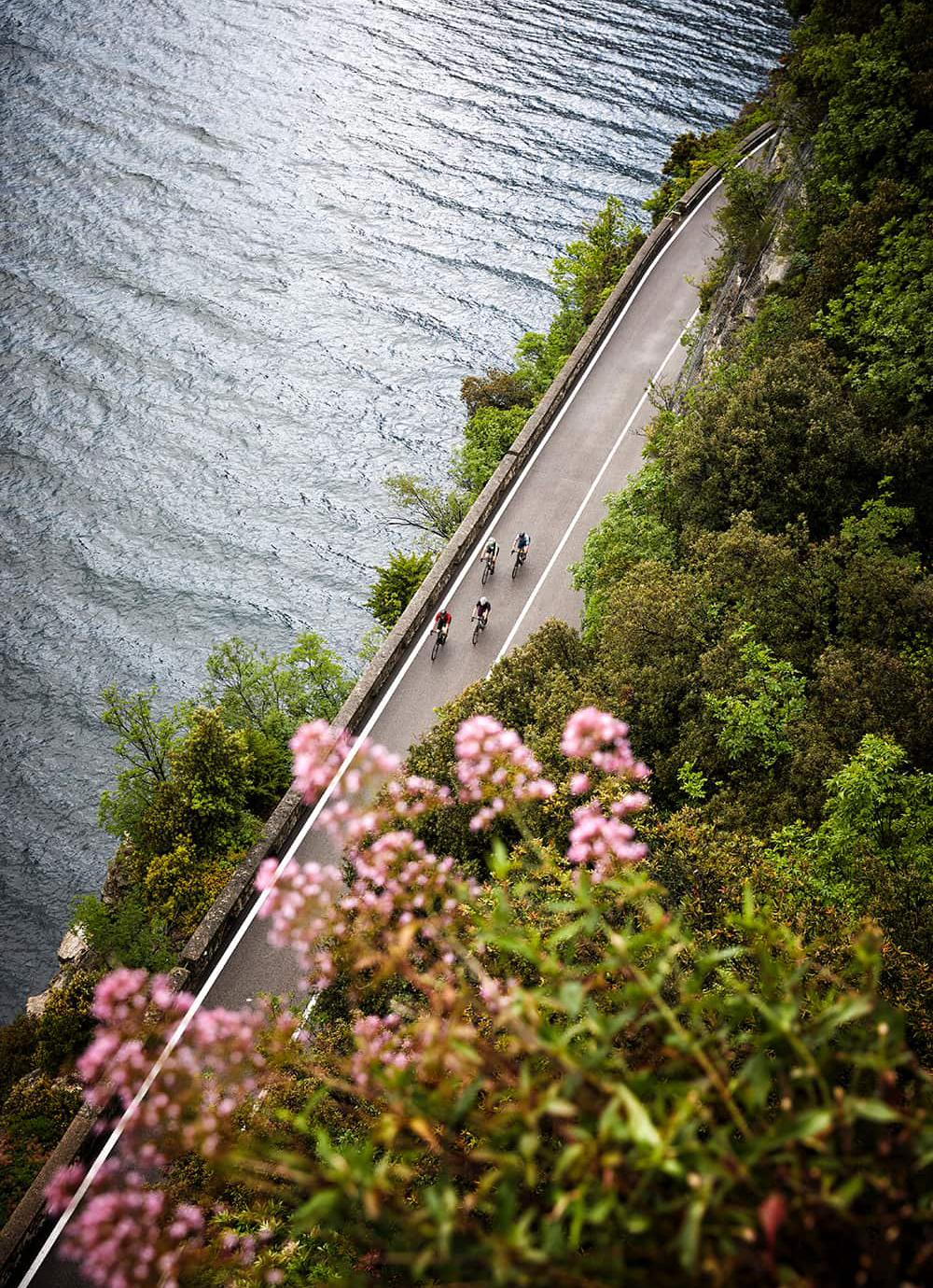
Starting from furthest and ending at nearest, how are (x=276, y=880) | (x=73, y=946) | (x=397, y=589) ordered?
(x=397, y=589)
(x=73, y=946)
(x=276, y=880)

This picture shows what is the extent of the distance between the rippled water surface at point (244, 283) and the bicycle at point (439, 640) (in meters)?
16.2

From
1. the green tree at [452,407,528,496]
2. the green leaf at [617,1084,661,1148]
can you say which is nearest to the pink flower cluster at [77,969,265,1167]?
the green leaf at [617,1084,661,1148]

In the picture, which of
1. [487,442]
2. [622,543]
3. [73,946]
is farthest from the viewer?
[487,442]

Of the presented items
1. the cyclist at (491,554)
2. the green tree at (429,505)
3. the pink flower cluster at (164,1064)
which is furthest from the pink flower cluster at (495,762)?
the green tree at (429,505)

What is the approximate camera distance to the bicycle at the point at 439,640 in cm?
2397

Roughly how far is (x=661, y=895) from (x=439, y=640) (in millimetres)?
12545

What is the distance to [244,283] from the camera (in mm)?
56125

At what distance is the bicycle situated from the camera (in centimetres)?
2397

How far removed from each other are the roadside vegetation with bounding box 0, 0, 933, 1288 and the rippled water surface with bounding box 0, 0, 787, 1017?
31.1 ft

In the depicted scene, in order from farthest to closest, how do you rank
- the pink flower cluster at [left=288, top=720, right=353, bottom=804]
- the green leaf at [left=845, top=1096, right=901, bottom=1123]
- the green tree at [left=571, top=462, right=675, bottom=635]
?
the green tree at [left=571, top=462, right=675, bottom=635] → the pink flower cluster at [left=288, top=720, right=353, bottom=804] → the green leaf at [left=845, top=1096, right=901, bottom=1123]

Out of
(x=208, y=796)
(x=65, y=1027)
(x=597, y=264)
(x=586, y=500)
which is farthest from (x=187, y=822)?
(x=597, y=264)

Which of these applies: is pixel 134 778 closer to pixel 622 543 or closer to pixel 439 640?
pixel 439 640

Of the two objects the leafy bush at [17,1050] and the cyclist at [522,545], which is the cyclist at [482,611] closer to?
the cyclist at [522,545]

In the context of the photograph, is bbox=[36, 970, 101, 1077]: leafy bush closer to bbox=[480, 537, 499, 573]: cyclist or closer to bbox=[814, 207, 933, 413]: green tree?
bbox=[480, 537, 499, 573]: cyclist
